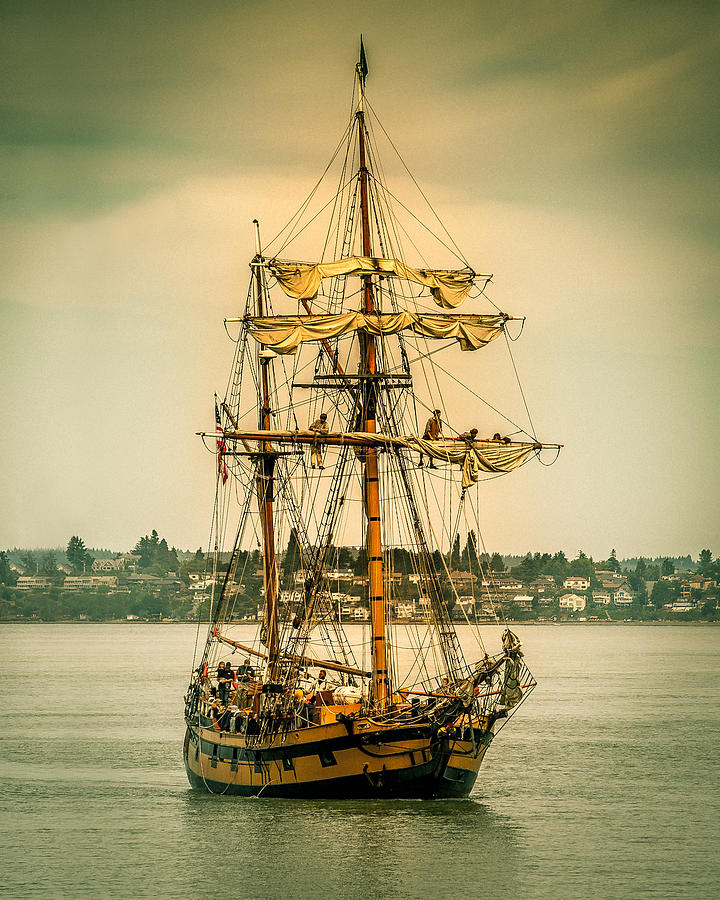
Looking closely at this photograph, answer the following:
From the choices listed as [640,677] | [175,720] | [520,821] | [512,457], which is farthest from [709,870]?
[640,677]

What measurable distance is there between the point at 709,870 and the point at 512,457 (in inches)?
650

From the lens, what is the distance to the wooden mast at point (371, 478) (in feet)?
143

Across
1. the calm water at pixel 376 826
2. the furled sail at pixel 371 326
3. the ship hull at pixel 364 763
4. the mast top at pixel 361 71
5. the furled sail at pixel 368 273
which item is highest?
the mast top at pixel 361 71

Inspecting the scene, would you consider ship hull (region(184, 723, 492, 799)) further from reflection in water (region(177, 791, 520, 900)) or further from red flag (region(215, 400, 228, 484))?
red flag (region(215, 400, 228, 484))

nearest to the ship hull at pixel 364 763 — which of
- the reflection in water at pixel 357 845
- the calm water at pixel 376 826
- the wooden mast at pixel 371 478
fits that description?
the reflection in water at pixel 357 845

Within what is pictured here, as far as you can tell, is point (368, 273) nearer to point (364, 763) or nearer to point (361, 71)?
point (361, 71)

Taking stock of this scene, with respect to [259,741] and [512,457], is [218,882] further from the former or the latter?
[512,457]

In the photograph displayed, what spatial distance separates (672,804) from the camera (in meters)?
49.2

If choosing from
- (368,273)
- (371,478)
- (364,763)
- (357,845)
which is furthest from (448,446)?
(357,845)

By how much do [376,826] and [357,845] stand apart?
1719 mm

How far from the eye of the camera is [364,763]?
40.2 m

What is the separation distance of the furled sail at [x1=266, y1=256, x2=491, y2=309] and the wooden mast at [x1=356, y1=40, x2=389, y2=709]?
0.59 metres

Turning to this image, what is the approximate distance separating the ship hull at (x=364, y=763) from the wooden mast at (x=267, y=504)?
19.6 ft

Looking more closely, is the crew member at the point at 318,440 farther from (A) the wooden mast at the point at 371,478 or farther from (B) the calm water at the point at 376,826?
(B) the calm water at the point at 376,826
